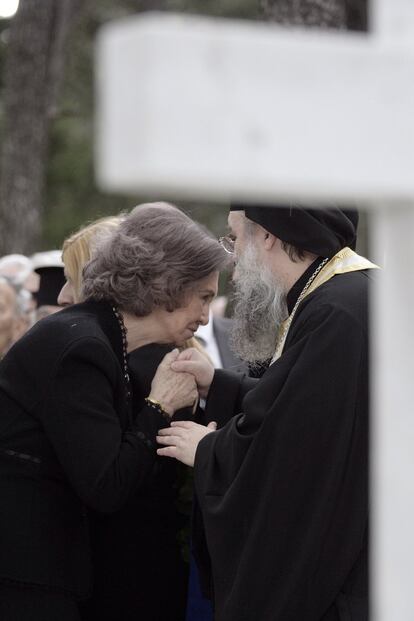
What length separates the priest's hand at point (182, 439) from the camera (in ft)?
10.1

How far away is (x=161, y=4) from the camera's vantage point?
1577 cm

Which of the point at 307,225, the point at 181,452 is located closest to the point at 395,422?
the point at 307,225

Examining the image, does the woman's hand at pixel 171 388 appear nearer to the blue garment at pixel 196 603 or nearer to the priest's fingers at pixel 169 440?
the priest's fingers at pixel 169 440

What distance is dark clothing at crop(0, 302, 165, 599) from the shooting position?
3027mm

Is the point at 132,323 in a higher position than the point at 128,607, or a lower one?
higher

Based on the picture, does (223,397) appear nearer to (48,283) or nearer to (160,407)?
(160,407)

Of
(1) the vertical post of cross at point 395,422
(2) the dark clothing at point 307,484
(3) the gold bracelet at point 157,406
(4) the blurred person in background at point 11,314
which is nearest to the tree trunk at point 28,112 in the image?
(4) the blurred person in background at point 11,314

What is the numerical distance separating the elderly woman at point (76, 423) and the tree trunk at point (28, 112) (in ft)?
20.4

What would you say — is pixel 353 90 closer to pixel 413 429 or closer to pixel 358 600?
pixel 413 429

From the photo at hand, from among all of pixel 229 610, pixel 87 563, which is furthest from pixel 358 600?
pixel 87 563

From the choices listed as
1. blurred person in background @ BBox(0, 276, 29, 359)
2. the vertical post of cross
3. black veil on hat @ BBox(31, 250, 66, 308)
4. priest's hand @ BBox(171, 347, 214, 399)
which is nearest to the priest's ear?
priest's hand @ BBox(171, 347, 214, 399)

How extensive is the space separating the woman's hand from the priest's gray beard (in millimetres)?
199

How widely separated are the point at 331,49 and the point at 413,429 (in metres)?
0.44

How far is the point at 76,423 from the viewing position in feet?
9.88
